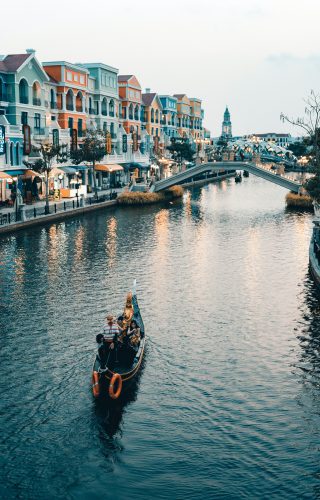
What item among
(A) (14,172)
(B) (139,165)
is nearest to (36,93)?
(A) (14,172)

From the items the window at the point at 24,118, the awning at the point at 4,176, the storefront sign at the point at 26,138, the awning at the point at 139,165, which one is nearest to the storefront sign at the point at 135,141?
the awning at the point at 139,165

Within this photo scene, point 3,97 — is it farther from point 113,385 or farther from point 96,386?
point 113,385

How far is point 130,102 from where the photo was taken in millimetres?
107438

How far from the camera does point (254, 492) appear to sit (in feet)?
52.9

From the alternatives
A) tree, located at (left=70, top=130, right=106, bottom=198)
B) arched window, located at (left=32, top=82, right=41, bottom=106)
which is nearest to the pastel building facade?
tree, located at (left=70, top=130, right=106, bottom=198)

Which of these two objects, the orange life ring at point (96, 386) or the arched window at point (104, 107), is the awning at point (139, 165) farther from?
the orange life ring at point (96, 386)

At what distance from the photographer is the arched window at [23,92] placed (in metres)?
69.4

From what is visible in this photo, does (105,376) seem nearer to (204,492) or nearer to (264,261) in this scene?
(204,492)

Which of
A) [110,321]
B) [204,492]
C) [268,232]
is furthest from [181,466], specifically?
[268,232]

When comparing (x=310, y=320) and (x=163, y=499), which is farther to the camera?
(x=310, y=320)

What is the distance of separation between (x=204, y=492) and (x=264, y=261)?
29.6 m

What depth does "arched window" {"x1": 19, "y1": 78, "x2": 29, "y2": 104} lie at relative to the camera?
69.4 metres

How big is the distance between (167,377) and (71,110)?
6583cm

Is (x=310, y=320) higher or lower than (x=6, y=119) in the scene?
lower
